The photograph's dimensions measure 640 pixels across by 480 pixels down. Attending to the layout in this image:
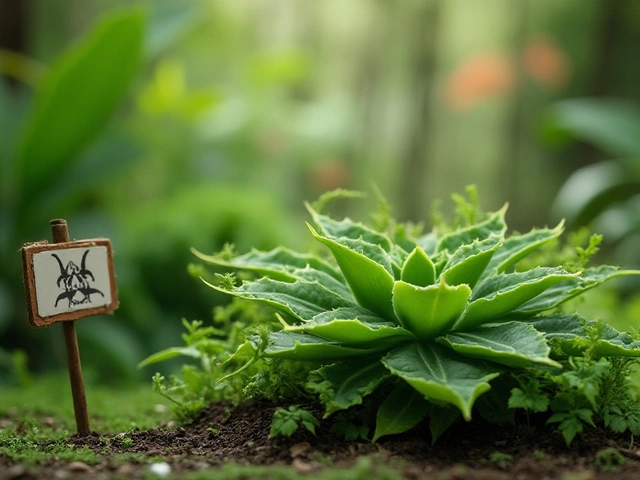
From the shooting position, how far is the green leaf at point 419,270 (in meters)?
1.22

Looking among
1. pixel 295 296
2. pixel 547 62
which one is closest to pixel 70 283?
pixel 295 296

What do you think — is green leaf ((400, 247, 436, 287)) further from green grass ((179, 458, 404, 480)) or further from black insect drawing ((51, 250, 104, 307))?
black insect drawing ((51, 250, 104, 307))

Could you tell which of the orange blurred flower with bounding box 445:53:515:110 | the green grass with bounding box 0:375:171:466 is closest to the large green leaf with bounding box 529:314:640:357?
the green grass with bounding box 0:375:171:466

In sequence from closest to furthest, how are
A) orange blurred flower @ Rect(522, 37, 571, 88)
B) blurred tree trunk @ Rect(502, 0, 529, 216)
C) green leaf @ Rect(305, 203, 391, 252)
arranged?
1. green leaf @ Rect(305, 203, 391, 252)
2. orange blurred flower @ Rect(522, 37, 571, 88)
3. blurred tree trunk @ Rect(502, 0, 529, 216)

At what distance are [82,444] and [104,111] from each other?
1.71 m

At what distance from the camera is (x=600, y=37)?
6.86m

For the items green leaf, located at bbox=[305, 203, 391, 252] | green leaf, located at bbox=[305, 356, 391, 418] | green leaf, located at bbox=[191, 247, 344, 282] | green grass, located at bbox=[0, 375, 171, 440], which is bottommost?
green grass, located at bbox=[0, 375, 171, 440]

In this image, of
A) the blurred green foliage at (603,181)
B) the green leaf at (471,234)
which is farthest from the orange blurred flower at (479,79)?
the green leaf at (471,234)

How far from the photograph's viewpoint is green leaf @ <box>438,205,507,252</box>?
1.41m

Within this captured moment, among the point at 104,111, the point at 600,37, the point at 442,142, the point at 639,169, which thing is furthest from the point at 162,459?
the point at 442,142

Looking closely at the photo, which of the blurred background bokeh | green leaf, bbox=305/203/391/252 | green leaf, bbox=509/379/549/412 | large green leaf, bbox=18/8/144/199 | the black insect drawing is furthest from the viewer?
the blurred background bokeh

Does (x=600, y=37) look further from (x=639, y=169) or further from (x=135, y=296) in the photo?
(x=135, y=296)

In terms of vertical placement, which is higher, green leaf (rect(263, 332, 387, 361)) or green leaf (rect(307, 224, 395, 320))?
green leaf (rect(307, 224, 395, 320))

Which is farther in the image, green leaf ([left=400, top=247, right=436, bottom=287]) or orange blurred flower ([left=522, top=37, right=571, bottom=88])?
orange blurred flower ([left=522, top=37, right=571, bottom=88])
